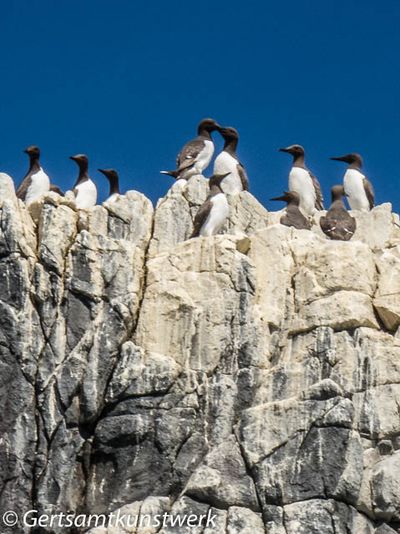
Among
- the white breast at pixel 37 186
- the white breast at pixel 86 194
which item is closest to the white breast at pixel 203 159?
the white breast at pixel 86 194

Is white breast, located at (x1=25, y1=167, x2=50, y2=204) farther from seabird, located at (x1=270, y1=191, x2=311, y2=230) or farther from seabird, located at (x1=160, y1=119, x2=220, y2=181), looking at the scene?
seabird, located at (x1=270, y1=191, x2=311, y2=230)

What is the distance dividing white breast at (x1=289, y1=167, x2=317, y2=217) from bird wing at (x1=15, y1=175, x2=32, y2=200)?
188 inches

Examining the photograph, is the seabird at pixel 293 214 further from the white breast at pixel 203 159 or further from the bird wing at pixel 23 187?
the bird wing at pixel 23 187

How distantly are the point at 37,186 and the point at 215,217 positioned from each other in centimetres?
417

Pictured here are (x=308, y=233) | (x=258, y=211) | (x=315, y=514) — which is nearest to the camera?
(x=315, y=514)

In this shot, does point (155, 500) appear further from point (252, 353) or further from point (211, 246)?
point (211, 246)

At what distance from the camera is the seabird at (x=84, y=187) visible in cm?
3098

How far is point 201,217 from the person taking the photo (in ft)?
93.3

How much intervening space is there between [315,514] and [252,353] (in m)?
2.84

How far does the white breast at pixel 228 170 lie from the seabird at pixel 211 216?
7.38 ft

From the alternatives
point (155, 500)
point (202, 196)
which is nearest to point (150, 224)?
point (202, 196)

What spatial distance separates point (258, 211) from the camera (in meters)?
29.9

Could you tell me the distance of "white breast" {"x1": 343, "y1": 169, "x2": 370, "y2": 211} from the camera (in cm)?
3197

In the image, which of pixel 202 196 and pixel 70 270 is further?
pixel 202 196
